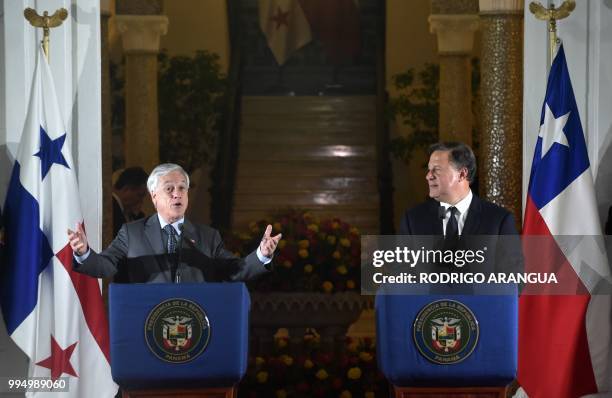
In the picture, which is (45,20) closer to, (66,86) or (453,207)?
(66,86)

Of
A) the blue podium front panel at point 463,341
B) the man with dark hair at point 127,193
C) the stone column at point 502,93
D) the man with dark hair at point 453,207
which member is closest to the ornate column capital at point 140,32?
the man with dark hair at point 127,193

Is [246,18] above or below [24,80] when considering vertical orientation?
above

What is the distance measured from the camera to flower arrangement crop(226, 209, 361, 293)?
7961 mm

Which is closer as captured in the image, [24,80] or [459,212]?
[459,212]

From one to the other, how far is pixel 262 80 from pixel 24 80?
1020 centimetres

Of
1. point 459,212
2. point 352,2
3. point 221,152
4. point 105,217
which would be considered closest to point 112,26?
point 221,152

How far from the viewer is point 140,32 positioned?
36.7ft

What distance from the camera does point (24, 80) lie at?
21.8 ft

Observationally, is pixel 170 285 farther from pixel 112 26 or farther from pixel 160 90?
pixel 160 90

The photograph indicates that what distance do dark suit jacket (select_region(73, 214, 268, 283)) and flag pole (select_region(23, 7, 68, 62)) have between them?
151 cm

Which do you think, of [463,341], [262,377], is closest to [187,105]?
[262,377]

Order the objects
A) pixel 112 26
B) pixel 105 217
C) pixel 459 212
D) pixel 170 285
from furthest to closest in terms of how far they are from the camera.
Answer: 1. pixel 112 26
2. pixel 105 217
3. pixel 459 212
4. pixel 170 285

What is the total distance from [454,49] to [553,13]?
16.6ft

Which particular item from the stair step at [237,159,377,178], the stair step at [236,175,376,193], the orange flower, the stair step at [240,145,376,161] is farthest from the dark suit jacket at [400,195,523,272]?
the stair step at [240,145,376,161]
